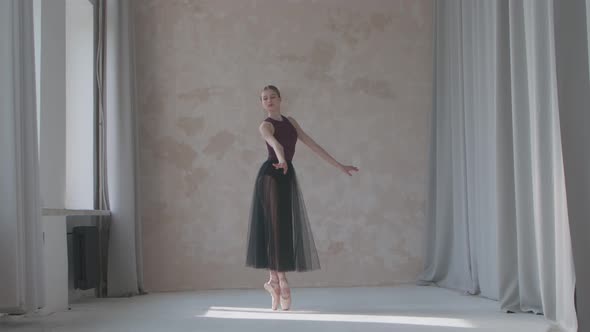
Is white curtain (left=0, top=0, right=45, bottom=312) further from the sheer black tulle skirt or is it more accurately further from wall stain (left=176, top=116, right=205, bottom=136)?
wall stain (left=176, top=116, right=205, bottom=136)

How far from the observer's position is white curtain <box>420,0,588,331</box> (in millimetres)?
3373

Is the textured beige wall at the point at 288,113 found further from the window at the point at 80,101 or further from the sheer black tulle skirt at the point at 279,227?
the sheer black tulle skirt at the point at 279,227

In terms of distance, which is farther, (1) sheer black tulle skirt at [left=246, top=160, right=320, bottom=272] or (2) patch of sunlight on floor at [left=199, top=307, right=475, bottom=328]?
(1) sheer black tulle skirt at [left=246, top=160, right=320, bottom=272]

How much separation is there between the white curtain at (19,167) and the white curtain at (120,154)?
155 cm

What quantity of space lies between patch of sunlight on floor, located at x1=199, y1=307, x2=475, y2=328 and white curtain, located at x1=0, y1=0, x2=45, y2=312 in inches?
42.4

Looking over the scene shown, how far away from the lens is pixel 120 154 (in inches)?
212

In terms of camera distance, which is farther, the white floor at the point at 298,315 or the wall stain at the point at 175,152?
the wall stain at the point at 175,152

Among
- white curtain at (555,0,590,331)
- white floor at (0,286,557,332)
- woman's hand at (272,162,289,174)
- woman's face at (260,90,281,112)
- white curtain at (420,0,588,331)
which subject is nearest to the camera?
white curtain at (555,0,590,331)

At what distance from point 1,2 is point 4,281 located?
1.49m

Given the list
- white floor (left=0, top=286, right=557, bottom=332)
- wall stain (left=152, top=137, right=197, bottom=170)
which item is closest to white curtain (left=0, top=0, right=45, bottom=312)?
white floor (left=0, top=286, right=557, bottom=332)

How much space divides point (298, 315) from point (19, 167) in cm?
178

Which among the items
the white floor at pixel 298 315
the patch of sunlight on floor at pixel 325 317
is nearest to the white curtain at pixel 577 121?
the white floor at pixel 298 315

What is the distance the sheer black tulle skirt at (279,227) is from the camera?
4141 millimetres

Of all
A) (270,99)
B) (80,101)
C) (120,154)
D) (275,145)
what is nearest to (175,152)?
(120,154)
